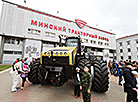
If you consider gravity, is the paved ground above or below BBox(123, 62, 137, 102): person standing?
below

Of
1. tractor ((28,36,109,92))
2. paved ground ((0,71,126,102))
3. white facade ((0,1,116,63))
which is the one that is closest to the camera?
tractor ((28,36,109,92))

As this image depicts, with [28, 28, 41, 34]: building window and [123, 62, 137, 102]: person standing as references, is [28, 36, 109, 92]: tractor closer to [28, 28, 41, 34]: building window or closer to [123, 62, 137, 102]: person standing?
[123, 62, 137, 102]: person standing

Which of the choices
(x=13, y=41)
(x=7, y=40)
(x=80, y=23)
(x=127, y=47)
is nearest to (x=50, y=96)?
(x=13, y=41)

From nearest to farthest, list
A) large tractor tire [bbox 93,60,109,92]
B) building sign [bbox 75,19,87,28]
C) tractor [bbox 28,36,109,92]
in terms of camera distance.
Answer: tractor [bbox 28,36,109,92] < large tractor tire [bbox 93,60,109,92] < building sign [bbox 75,19,87,28]

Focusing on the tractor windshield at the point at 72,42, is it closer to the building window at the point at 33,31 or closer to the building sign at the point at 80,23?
the building window at the point at 33,31

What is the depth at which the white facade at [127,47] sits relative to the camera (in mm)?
26547

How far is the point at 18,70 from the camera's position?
4.00 meters

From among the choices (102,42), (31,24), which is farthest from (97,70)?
(102,42)

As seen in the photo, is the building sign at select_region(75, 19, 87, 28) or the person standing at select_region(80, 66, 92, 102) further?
the building sign at select_region(75, 19, 87, 28)

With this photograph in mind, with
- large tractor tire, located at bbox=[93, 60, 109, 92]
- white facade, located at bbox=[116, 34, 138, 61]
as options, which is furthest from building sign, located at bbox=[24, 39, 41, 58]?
white facade, located at bbox=[116, 34, 138, 61]

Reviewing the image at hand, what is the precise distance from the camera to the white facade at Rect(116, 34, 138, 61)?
26.5 meters

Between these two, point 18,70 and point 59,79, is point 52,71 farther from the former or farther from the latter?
point 18,70

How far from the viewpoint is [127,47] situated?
2891 cm

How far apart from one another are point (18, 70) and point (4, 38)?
17.4 metres
